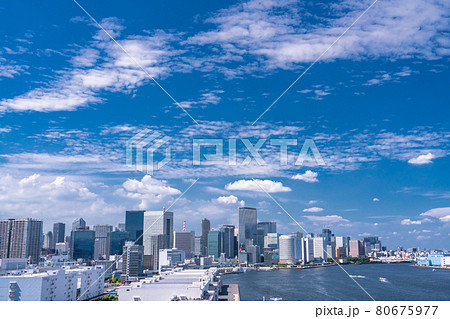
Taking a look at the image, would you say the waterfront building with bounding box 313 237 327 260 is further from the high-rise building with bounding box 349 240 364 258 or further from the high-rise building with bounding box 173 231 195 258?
the high-rise building with bounding box 173 231 195 258

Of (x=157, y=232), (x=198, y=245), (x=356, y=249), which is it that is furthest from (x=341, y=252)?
(x=157, y=232)

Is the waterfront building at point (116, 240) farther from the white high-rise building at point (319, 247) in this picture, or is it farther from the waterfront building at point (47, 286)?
the waterfront building at point (47, 286)

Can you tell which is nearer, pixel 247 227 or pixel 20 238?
pixel 20 238

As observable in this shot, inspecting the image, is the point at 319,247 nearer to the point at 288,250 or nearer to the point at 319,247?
the point at 319,247

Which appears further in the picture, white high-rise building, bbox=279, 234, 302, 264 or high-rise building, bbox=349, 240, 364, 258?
high-rise building, bbox=349, 240, 364, 258

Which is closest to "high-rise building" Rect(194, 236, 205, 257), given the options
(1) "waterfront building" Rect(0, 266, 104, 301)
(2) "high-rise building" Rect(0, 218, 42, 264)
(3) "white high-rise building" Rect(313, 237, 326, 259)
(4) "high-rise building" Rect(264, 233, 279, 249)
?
(4) "high-rise building" Rect(264, 233, 279, 249)
